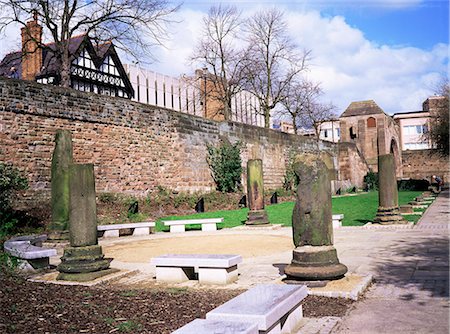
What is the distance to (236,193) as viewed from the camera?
21.6 metres

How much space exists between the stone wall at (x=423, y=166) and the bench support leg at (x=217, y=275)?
49267 millimetres

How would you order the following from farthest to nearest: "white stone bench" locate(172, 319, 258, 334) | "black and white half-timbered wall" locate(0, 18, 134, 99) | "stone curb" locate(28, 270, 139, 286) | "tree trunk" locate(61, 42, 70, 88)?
"black and white half-timbered wall" locate(0, 18, 134, 99) → "tree trunk" locate(61, 42, 70, 88) → "stone curb" locate(28, 270, 139, 286) → "white stone bench" locate(172, 319, 258, 334)

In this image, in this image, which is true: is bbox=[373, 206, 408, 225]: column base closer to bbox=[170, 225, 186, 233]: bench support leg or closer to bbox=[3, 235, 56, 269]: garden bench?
bbox=[170, 225, 186, 233]: bench support leg

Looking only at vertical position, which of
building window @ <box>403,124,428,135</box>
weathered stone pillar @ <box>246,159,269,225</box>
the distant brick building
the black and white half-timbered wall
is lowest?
weathered stone pillar @ <box>246,159,269,225</box>

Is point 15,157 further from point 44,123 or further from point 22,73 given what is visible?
point 22,73

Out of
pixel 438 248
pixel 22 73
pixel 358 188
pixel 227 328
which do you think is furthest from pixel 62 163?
pixel 358 188

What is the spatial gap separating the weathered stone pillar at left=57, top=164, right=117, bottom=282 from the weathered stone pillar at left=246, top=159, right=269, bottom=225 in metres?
6.99

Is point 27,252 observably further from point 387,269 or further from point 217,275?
point 387,269

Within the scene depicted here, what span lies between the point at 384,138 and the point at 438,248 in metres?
37.8

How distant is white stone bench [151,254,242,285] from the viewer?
6.13 metres

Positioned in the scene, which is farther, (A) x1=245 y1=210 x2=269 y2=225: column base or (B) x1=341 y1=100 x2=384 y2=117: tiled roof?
(B) x1=341 y1=100 x2=384 y2=117: tiled roof

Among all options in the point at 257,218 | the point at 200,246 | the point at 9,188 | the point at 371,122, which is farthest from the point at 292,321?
the point at 371,122

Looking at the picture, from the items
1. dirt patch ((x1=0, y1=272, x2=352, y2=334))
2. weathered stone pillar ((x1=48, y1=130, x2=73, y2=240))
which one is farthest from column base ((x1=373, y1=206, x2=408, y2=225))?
weathered stone pillar ((x1=48, y1=130, x2=73, y2=240))

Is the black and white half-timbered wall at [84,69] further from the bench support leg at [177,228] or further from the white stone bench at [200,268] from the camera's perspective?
the white stone bench at [200,268]
